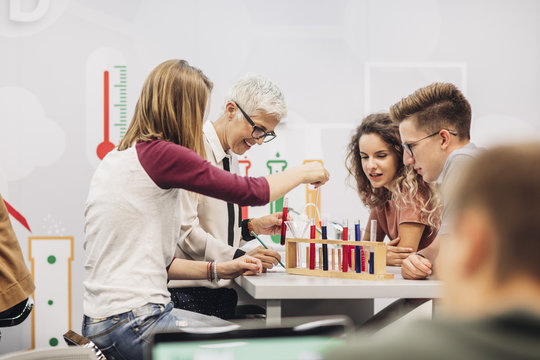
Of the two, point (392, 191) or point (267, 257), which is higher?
point (392, 191)

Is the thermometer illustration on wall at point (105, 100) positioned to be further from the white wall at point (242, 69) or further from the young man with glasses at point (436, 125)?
the young man with glasses at point (436, 125)

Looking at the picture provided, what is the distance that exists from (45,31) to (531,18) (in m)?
2.96

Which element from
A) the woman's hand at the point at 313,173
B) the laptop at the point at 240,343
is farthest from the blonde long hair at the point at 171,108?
the laptop at the point at 240,343

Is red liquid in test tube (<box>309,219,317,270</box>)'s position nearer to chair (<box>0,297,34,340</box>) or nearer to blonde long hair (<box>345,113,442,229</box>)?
blonde long hair (<box>345,113,442,229</box>)

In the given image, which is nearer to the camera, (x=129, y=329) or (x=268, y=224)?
(x=129, y=329)

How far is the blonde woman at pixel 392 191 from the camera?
6.98 feet

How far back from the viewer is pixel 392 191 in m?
2.35

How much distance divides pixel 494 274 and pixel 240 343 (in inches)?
11.5

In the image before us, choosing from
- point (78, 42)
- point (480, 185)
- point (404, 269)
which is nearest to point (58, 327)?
point (78, 42)

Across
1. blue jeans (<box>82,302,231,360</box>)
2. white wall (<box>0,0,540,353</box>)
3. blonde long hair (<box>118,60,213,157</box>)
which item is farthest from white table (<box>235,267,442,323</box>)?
white wall (<box>0,0,540,353</box>)

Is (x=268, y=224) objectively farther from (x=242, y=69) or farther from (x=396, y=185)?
(x=242, y=69)

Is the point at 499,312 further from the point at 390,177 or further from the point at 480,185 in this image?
the point at 390,177

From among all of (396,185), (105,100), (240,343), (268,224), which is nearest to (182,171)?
(268,224)

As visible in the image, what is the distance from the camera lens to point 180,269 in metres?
1.88
